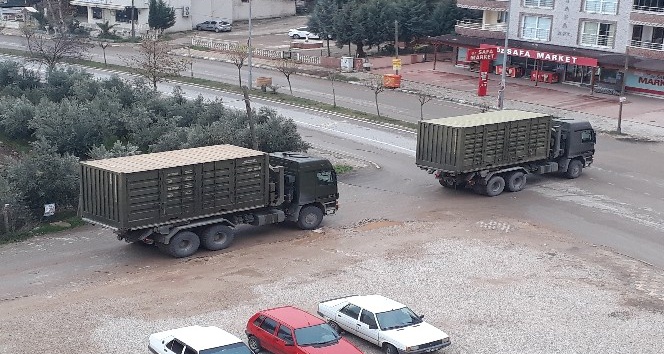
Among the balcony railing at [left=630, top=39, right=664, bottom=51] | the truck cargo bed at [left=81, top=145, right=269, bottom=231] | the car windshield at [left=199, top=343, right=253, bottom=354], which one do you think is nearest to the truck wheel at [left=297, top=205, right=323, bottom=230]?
the truck cargo bed at [left=81, top=145, right=269, bottom=231]

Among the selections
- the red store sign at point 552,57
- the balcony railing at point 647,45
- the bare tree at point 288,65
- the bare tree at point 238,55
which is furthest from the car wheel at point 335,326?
the balcony railing at point 647,45

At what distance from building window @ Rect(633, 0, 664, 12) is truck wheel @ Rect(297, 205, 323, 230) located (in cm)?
4015

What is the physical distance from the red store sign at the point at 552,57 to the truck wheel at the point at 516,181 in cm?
2717

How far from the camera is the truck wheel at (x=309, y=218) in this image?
112 ft

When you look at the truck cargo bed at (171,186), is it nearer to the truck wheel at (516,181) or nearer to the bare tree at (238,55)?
the truck wheel at (516,181)

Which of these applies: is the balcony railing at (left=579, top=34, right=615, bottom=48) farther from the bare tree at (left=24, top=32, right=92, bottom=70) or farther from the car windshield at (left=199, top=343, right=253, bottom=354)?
the car windshield at (left=199, top=343, right=253, bottom=354)

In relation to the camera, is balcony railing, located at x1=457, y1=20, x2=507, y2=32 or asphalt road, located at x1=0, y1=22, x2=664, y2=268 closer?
asphalt road, located at x1=0, y1=22, x2=664, y2=268

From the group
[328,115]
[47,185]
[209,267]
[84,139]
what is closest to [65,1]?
[328,115]

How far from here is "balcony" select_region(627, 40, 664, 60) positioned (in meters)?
64.3

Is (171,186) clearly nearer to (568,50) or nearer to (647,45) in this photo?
(568,50)

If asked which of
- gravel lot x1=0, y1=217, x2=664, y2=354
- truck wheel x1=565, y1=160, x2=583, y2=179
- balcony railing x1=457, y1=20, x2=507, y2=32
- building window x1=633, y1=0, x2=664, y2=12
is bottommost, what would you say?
gravel lot x1=0, y1=217, x2=664, y2=354

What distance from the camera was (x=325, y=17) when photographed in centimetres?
7962

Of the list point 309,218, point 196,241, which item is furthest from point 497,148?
point 196,241

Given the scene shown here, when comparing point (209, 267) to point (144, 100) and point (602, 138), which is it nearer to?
point (144, 100)
